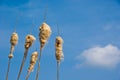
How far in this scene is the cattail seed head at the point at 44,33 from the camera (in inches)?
312

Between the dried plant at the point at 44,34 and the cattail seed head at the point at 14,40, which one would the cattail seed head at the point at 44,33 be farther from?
the cattail seed head at the point at 14,40

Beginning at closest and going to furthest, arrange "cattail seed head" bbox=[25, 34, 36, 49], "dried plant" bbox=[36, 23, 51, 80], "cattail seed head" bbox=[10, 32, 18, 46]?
"dried plant" bbox=[36, 23, 51, 80] < "cattail seed head" bbox=[25, 34, 36, 49] < "cattail seed head" bbox=[10, 32, 18, 46]

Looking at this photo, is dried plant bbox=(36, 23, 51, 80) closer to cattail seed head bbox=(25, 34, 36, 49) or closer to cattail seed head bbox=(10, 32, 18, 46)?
cattail seed head bbox=(25, 34, 36, 49)

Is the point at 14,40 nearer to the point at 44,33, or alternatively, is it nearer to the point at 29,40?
the point at 29,40

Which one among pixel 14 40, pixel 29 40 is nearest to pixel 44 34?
pixel 29 40

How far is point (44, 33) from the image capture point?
26.3 ft

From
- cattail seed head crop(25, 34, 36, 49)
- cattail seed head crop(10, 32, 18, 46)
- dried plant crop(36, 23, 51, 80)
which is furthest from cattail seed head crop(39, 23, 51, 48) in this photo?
cattail seed head crop(10, 32, 18, 46)

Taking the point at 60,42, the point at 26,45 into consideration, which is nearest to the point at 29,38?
the point at 26,45

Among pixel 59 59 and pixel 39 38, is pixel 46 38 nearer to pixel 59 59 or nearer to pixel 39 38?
pixel 39 38

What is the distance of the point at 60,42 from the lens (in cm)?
864

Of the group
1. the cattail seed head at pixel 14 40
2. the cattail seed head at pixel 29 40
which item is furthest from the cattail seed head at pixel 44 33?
the cattail seed head at pixel 14 40

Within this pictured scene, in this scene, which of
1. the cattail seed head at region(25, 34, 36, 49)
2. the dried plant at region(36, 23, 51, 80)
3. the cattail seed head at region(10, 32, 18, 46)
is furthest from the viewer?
the cattail seed head at region(10, 32, 18, 46)

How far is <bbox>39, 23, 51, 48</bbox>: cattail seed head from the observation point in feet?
26.0

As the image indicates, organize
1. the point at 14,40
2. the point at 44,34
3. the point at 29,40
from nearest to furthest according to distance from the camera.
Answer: the point at 44,34
the point at 29,40
the point at 14,40
